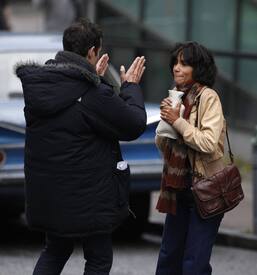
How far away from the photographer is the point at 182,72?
6258 millimetres

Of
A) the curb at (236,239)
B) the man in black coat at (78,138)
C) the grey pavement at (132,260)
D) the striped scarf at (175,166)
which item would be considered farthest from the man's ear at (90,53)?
the curb at (236,239)

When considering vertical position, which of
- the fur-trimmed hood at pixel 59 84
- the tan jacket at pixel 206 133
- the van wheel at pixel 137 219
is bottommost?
the van wheel at pixel 137 219

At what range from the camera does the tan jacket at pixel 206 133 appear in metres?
6.07

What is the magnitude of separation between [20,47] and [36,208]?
464 centimetres

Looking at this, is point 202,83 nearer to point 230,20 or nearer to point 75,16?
point 230,20

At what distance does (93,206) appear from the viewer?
580 cm

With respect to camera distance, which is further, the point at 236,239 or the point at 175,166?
the point at 236,239

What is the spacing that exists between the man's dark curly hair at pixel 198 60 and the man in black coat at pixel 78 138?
0.46 metres

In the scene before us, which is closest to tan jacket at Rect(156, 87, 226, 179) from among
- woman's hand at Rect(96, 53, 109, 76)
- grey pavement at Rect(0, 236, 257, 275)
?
woman's hand at Rect(96, 53, 109, 76)

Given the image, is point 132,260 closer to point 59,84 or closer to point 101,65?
point 101,65

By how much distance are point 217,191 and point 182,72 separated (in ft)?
2.39

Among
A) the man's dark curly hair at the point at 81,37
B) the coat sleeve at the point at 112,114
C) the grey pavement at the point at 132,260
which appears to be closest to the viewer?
the coat sleeve at the point at 112,114

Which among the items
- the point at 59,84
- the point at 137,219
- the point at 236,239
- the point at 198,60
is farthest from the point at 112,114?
the point at 236,239

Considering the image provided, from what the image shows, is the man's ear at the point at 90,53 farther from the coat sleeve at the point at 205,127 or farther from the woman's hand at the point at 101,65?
the coat sleeve at the point at 205,127
